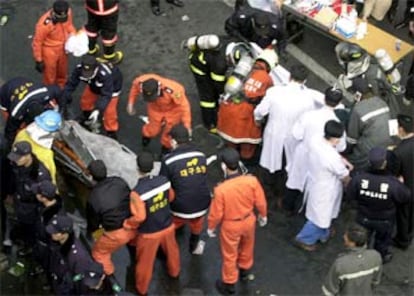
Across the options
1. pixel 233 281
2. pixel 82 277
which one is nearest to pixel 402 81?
pixel 233 281

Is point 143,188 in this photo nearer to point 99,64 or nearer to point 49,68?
point 99,64

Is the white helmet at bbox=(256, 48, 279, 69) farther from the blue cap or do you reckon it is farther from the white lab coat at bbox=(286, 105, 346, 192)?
the blue cap

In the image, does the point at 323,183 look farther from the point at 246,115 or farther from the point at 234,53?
the point at 234,53

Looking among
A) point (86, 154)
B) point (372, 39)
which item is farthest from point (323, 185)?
point (372, 39)

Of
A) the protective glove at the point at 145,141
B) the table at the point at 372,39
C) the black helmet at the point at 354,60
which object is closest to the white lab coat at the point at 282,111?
the black helmet at the point at 354,60

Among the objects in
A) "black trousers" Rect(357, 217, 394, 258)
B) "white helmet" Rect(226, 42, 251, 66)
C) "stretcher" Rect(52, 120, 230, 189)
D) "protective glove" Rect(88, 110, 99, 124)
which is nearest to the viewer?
"black trousers" Rect(357, 217, 394, 258)

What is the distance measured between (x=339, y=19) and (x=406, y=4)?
1.47 metres

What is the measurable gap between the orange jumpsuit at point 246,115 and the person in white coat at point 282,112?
7.5 inches

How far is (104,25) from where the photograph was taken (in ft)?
39.3

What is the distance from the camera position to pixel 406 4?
13086 mm

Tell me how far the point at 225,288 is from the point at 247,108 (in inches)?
86.0

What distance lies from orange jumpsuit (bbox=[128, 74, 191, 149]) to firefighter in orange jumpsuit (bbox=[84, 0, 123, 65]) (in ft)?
5.23

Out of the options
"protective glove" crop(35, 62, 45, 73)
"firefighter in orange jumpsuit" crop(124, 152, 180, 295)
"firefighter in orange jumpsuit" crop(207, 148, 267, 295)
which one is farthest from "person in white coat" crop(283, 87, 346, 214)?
"protective glove" crop(35, 62, 45, 73)

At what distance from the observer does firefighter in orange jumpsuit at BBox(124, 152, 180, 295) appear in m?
8.60
